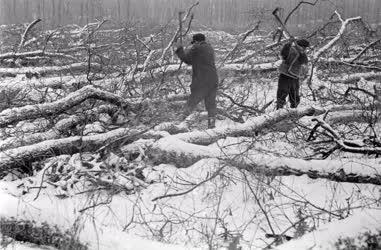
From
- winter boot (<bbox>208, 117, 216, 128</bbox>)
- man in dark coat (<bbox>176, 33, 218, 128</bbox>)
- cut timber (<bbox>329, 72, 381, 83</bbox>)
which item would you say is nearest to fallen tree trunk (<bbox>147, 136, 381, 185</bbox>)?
winter boot (<bbox>208, 117, 216, 128</bbox>)

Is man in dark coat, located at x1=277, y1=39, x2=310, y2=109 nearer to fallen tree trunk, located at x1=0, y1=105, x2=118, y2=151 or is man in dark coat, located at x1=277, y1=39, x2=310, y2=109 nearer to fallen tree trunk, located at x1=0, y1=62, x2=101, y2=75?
fallen tree trunk, located at x1=0, y1=105, x2=118, y2=151

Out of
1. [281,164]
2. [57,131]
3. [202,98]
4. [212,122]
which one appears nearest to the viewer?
[281,164]

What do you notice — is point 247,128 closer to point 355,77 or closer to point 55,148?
point 55,148

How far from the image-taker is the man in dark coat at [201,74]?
6020mm

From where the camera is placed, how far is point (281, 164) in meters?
Answer: 3.93

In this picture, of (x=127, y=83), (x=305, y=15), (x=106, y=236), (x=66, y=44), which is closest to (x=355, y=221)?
(x=106, y=236)

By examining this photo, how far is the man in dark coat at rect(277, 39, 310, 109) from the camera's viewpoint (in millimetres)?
6699

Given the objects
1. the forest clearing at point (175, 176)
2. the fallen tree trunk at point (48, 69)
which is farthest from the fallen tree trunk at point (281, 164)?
the fallen tree trunk at point (48, 69)

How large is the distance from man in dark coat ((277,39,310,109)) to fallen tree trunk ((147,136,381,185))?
2.77 metres

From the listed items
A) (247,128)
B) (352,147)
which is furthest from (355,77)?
(352,147)

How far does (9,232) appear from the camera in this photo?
2.57 metres

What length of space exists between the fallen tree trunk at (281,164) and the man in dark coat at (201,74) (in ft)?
5.99

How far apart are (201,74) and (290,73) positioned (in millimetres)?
1528

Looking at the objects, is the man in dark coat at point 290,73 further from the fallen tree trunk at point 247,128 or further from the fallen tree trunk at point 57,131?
the fallen tree trunk at point 57,131
